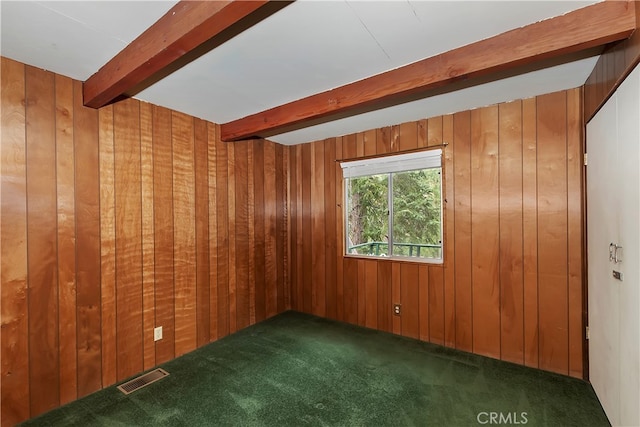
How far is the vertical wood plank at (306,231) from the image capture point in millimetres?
3773

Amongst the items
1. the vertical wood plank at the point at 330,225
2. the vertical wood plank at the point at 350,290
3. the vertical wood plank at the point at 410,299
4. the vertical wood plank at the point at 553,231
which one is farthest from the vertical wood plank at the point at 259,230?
the vertical wood plank at the point at 553,231

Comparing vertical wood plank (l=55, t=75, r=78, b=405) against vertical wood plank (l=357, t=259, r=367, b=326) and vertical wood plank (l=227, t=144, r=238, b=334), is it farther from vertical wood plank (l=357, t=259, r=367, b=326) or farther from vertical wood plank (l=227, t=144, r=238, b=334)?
vertical wood plank (l=357, t=259, r=367, b=326)

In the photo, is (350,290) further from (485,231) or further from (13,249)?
(13,249)

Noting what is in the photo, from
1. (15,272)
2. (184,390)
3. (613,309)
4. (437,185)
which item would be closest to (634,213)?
(613,309)

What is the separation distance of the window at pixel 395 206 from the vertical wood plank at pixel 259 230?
105 centimetres

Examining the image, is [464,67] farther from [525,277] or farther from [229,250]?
[229,250]

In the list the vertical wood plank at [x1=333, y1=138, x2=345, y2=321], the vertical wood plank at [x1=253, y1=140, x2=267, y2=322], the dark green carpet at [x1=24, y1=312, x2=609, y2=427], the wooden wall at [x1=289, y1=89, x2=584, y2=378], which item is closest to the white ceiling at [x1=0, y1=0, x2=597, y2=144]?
the wooden wall at [x1=289, y1=89, x2=584, y2=378]

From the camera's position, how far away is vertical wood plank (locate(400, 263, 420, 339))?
2947mm

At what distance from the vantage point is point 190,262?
2748 mm

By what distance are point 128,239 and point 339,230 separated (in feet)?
7.17

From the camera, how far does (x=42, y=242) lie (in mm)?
1889

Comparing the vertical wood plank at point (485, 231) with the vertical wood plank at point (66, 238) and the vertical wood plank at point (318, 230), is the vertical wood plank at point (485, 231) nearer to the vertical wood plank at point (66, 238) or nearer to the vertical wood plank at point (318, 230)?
the vertical wood plank at point (318, 230)

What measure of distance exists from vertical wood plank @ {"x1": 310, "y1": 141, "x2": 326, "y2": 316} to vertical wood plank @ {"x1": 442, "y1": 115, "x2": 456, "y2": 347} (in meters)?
1.48

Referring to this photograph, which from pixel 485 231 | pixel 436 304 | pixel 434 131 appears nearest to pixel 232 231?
pixel 436 304
